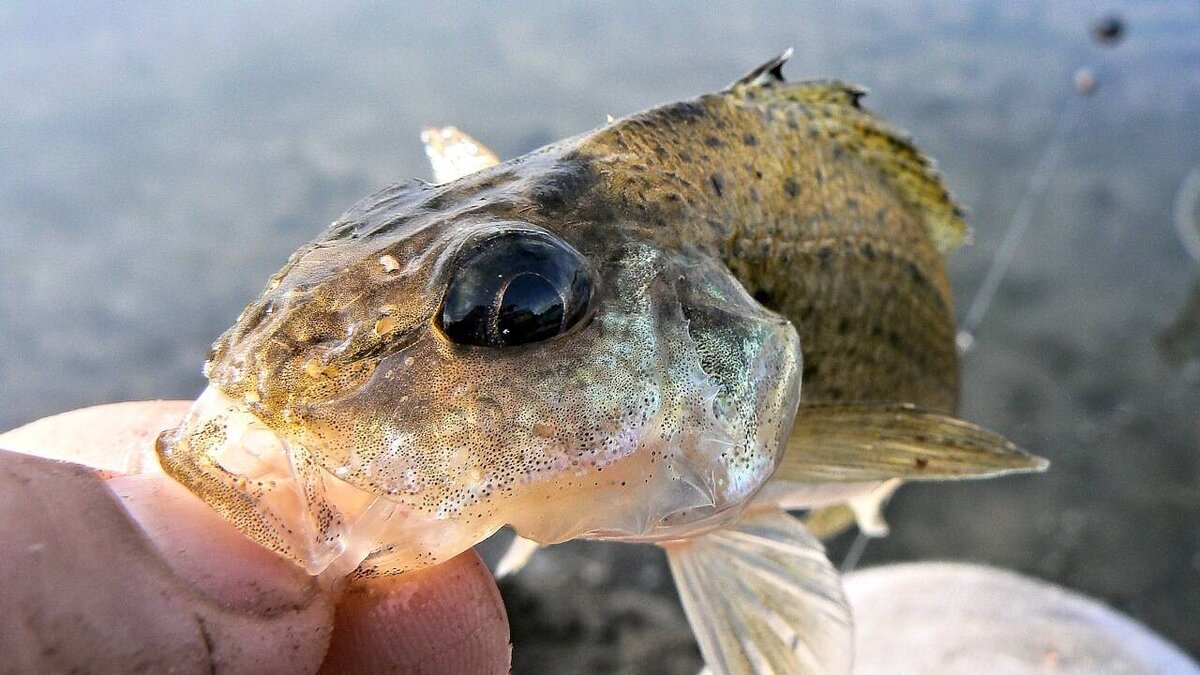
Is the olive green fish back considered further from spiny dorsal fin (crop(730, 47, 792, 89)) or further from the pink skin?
the pink skin

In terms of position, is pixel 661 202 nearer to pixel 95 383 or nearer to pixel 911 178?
pixel 911 178

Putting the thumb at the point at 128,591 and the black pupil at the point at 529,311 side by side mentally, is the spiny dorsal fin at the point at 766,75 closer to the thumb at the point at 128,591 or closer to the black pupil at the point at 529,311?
the black pupil at the point at 529,311

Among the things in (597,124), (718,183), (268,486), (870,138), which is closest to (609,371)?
(268,486)

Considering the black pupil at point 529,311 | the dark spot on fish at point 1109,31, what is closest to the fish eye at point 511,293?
the black pupil at point 529,311

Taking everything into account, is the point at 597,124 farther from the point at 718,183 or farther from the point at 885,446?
the point at 885,446

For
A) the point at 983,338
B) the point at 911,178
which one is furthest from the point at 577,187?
the point at 983,338
